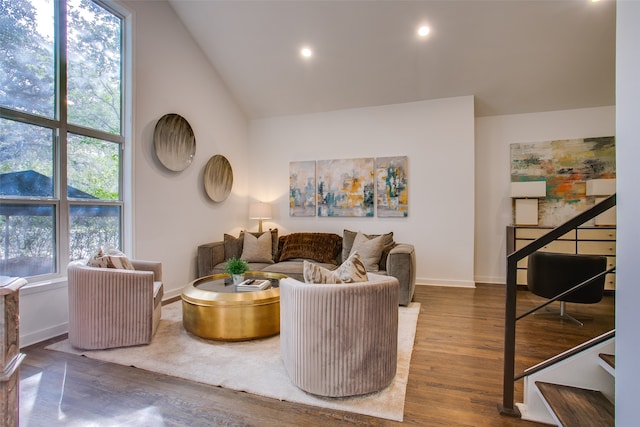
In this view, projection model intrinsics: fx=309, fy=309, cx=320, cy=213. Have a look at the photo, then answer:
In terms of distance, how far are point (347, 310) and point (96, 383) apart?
1748 millimetres

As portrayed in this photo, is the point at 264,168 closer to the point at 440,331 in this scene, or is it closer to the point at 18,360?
the point at 440,331

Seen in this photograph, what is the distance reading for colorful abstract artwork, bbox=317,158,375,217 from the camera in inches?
201

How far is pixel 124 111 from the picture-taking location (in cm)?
350

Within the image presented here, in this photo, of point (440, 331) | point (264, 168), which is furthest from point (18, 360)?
point (264, 168)

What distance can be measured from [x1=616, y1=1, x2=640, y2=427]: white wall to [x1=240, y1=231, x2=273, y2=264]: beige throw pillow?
3.87m

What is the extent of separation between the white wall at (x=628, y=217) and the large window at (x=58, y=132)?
4026 millimetres

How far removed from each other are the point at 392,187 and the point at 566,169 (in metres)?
2.60

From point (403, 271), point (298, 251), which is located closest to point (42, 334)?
point (298, 251)

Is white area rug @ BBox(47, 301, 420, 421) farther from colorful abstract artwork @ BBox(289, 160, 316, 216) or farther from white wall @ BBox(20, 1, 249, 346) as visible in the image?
colorful abstract artwork @ BBox(289, 160, 316, 216)

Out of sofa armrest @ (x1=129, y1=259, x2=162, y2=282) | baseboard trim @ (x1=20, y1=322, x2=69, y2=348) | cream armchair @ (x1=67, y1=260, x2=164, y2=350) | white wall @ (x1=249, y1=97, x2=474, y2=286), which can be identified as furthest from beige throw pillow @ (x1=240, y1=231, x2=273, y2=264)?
baseboard trim @ (x1=20, y1=322, x2=69, y2=348)

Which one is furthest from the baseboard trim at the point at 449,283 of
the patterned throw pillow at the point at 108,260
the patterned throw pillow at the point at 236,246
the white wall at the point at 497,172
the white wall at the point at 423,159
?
the patterned throw pillow at the point at 108,260

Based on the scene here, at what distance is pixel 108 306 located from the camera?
248 centimetres

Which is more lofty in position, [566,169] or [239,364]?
[566,169]

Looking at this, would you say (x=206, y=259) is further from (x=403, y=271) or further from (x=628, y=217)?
(x=628, y=217)
